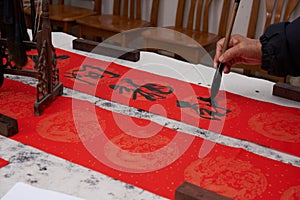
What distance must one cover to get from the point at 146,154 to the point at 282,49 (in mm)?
493

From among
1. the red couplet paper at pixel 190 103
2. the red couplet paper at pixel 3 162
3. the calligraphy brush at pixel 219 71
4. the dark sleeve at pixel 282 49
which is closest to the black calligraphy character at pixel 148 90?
the red couplet paper at pixel 190 103

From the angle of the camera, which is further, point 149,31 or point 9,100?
point 149,31

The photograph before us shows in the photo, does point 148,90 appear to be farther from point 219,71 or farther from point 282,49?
point 282,49

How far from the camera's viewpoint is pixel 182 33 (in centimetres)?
264

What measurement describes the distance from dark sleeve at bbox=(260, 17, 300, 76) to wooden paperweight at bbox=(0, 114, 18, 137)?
2.36 feet

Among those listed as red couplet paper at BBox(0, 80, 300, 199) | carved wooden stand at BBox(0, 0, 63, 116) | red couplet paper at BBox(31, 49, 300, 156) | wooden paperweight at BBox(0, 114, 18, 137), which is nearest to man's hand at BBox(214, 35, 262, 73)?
red couplet paper at BBox(31, 49, 300, 156)

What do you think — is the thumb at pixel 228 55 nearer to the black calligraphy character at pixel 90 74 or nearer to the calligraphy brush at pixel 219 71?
the calligraphy brush at pixel 219 71

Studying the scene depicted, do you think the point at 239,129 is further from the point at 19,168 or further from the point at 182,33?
the point at 182,33

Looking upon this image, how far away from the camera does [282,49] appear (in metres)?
1.10

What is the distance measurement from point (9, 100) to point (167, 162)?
1.83ft

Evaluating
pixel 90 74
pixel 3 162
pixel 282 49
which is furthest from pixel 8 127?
pixel 282 49

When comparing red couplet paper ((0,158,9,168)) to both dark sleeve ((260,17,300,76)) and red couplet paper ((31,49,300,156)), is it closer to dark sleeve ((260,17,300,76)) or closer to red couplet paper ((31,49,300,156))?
red couplet paper ((31,49,300,156))

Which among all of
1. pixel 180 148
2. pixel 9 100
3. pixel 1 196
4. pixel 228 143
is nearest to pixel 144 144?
pixel 180 148

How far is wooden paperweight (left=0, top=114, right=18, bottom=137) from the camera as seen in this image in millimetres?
982
